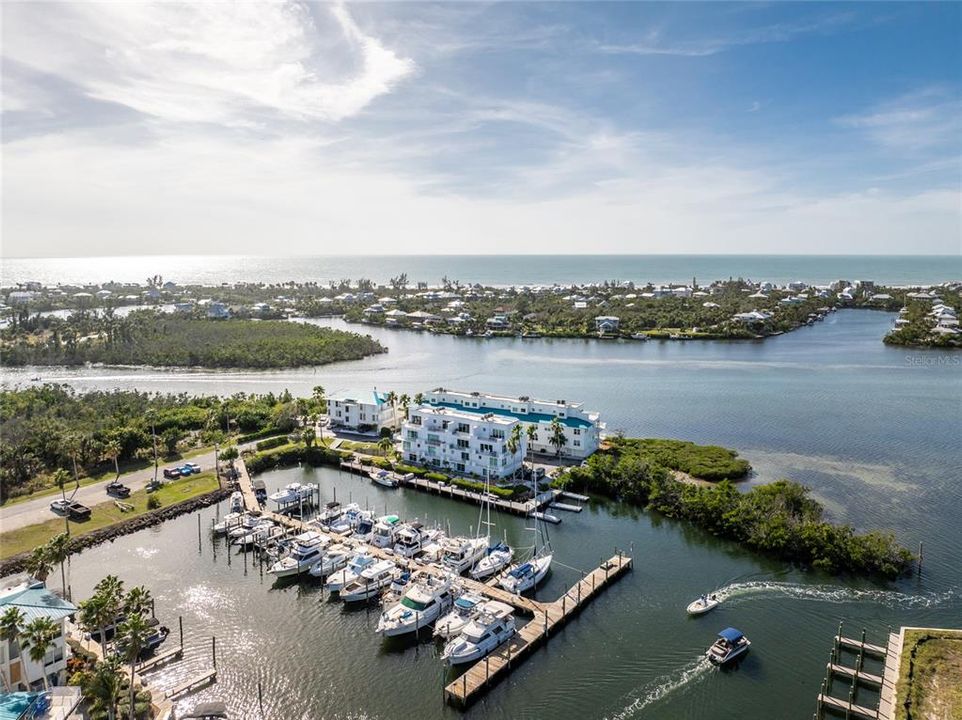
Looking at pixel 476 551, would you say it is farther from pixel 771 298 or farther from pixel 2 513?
pixel 771 298

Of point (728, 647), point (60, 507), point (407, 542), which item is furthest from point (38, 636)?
point (728, 647)

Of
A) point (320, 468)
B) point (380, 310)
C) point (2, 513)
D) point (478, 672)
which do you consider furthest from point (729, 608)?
point (380, 310)

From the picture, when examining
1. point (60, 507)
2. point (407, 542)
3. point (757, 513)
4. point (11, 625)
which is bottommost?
point (407, 542)

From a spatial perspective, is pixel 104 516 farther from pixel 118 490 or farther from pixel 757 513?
pixel 757 513

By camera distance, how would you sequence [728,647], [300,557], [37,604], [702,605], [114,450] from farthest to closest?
[114,450] → [300,557] → [702,605] → [728,647] → [37,604]

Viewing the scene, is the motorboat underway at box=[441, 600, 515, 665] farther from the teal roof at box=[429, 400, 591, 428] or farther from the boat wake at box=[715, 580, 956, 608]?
the teal roof at box=[429, 400, 591, 428]

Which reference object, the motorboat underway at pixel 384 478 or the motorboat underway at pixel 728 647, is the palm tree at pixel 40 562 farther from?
the motorboat underway at pixel 728 647
